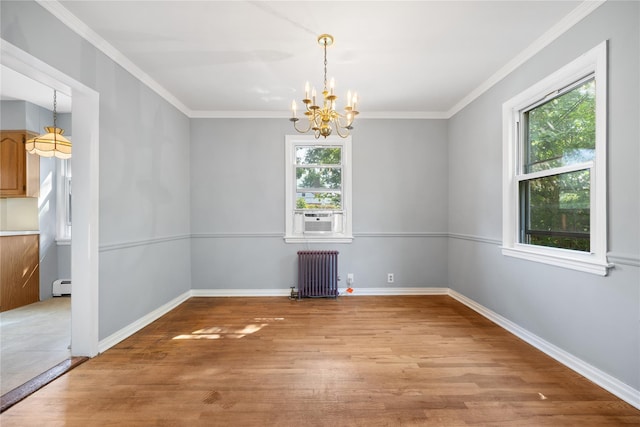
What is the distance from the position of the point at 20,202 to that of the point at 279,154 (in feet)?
11.7

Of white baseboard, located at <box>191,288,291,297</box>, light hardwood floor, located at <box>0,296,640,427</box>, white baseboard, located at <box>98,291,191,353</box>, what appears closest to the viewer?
light hardwood floor, located at <box>0,296,640,427</box>

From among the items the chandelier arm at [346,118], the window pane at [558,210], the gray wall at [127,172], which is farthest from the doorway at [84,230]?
the window pane at [558,210]

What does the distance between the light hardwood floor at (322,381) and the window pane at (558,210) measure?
39.1 inches

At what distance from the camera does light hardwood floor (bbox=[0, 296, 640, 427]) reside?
1793mm

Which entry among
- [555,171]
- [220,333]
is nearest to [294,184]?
[220,333]

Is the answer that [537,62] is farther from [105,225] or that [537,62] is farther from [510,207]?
[105,225]

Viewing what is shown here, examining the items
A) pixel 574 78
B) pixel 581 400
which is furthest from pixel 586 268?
pixel 574 78

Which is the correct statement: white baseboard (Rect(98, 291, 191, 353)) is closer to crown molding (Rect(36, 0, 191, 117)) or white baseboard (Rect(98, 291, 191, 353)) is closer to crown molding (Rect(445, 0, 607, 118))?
crown molding (Rect(36, 0, 191, 117))

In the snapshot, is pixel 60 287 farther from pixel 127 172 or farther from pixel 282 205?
pixel 282 205

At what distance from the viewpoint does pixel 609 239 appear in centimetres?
206

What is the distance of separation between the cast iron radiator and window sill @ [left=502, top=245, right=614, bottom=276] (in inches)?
86.0

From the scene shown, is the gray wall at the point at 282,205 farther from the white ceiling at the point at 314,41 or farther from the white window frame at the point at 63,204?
the white window frame at the point at 63,204

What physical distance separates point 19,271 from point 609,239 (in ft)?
20.0

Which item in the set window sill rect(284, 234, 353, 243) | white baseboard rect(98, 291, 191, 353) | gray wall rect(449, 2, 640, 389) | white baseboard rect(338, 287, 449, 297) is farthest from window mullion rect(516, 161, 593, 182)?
white baseboard rect(98, 291, 191, 353)
